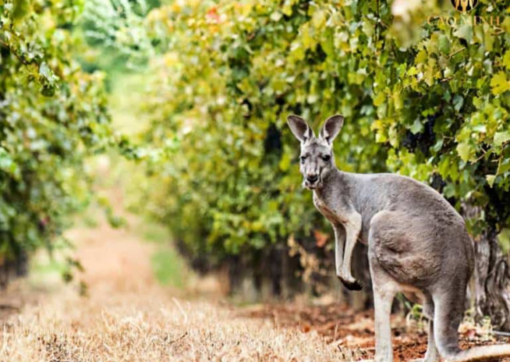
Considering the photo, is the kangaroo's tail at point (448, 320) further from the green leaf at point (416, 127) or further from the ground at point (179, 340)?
the green leaf at point (416, 127)

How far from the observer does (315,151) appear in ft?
19.5

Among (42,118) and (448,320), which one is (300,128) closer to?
(448,320)

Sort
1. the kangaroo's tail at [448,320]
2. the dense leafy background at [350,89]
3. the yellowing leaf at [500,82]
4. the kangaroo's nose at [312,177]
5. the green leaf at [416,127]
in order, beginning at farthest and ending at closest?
the green leaf at [416,127] < the kangaroo's nose at [312,177] < the dense leafy background at [350,89] < the kangaroo's tail at [448,320] < the yellowing leaf at [500,82]

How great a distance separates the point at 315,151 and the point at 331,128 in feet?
0.93

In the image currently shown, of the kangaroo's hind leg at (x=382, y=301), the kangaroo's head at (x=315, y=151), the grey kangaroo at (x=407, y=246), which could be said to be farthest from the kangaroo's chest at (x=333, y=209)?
the kangaroo's hind leg at (x=382, y=301)

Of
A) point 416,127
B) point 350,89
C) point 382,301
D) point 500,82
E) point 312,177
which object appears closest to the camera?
point 500,82

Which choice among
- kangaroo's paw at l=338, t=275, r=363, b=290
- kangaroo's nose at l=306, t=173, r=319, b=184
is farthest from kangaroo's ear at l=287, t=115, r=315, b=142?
kangaroo's paw at l=338, t=275, r=363, b=290

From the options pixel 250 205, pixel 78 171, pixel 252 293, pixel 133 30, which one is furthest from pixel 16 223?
pixel 252 293

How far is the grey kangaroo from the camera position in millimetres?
5453

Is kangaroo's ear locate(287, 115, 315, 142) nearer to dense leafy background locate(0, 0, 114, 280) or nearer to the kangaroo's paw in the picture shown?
the kangaroo's paw

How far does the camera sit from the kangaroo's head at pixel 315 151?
19.3 feet

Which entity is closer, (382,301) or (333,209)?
(382,301)

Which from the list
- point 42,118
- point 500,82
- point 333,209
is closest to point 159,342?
point 333,209

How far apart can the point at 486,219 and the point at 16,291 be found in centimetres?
1657
